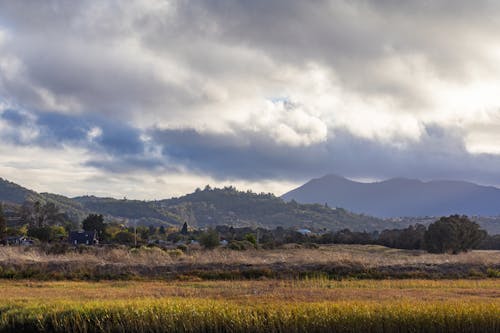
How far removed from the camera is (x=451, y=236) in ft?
248

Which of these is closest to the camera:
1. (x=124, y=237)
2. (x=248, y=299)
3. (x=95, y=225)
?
(x=248, y=299)

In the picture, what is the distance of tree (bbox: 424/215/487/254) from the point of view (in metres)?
75.5

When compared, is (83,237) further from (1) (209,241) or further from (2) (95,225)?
(1) (209,241)

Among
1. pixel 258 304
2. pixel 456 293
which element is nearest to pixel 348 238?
pixel 456 293

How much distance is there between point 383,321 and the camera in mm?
17219

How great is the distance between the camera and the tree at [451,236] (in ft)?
248

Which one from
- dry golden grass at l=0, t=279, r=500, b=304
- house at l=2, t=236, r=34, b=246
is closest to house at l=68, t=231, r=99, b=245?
house at l=2, t=236, r=34, b=246

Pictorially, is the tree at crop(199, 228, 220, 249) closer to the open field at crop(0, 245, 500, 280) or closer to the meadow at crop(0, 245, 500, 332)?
the open field at crop(0, 245, 500, 280)

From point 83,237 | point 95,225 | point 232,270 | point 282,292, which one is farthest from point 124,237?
point 282,292

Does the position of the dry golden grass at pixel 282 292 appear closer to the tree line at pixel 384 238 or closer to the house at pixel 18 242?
the tree line at pixel 384 238

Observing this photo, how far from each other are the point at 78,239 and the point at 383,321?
3111 inches

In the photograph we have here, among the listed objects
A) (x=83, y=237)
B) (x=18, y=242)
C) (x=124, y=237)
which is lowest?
(x=18, y=242)

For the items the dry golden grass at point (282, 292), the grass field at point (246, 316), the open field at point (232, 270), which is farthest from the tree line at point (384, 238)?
the grass field at point (246, 316)

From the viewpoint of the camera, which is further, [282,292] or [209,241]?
[209,241]
